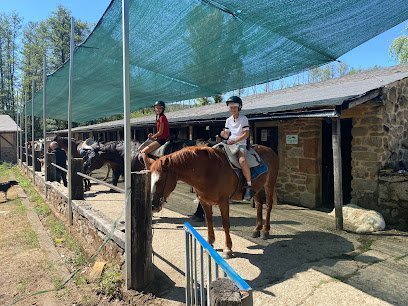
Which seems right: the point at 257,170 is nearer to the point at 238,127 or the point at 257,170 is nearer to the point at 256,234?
the point at 238,127

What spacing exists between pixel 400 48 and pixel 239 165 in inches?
898

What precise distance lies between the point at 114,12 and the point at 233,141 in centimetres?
255

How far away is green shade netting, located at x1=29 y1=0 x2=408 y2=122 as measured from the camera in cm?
412

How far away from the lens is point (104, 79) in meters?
7.66

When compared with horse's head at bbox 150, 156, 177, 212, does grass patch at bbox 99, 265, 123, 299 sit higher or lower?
lower

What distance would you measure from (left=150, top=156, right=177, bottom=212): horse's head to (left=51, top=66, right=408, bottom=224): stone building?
3.36 m

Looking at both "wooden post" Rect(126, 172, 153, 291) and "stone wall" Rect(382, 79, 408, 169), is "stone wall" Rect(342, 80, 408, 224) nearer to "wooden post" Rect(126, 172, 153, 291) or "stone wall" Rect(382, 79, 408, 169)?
"stone wall" Rect(382, 79, 408, 169)

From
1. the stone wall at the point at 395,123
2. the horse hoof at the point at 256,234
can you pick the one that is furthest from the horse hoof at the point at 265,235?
the stone wall at the point at 395,123

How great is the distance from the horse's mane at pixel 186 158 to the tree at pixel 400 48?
22.3m

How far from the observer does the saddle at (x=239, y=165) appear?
4.69m

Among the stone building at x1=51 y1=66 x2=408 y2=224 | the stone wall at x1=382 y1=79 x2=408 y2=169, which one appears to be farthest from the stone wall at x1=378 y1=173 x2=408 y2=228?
A: the stone wall at x1=382 y1=79 x2=408 y2=169

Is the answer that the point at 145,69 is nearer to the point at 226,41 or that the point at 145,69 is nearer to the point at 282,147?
the point at 226,41

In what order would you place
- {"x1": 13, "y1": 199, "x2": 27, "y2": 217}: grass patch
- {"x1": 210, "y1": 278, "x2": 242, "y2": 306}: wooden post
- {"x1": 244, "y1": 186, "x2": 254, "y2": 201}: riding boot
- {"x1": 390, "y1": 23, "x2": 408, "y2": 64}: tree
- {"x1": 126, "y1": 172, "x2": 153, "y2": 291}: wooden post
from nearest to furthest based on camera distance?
{"x1": 210, "y1": 278, "x2": 242, "y2": 306}: wooden post → {"x1": 126, "y1": 172, "x2": 153, "y2": 291}: wooden post → {"x1": 244, "y1": 186, "x2": 254, "y2": 201}: riding boot → {"x1": 13, "y1": 199, "x2": 27, "y2": 217}: grass patch → {"x1": 390, "y1": 23, "x2": 408, "y2": 64}: tree

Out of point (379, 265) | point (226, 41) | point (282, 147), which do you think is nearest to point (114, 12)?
point (226, 41)
